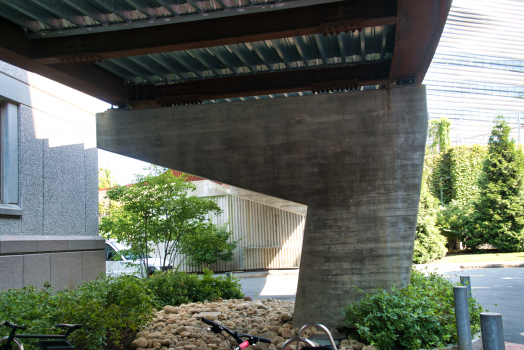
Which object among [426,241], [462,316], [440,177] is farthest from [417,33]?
[440,177]

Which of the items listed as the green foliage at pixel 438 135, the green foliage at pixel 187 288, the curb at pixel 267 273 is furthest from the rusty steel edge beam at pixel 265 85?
the green foliage at pixel 438 135

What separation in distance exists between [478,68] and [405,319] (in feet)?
147

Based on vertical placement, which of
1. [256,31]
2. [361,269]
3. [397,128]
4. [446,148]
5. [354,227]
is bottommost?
[361,269]

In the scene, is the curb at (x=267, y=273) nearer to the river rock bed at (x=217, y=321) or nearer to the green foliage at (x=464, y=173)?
the river rock bed at (x=217, y=321)

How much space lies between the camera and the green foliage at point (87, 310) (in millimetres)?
5489

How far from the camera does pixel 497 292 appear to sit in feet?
39.4

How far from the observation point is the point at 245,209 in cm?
2384

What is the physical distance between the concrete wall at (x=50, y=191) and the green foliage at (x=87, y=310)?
73.4 inches

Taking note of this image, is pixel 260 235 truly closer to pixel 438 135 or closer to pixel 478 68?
pixel 438 135

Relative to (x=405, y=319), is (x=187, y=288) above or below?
below

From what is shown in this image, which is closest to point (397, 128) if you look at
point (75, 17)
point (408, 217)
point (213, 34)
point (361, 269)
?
point (408, 217)

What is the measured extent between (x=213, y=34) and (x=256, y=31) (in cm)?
66

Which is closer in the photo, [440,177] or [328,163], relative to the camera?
[328,163]

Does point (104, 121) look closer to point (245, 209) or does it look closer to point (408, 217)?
point (408, 217)
